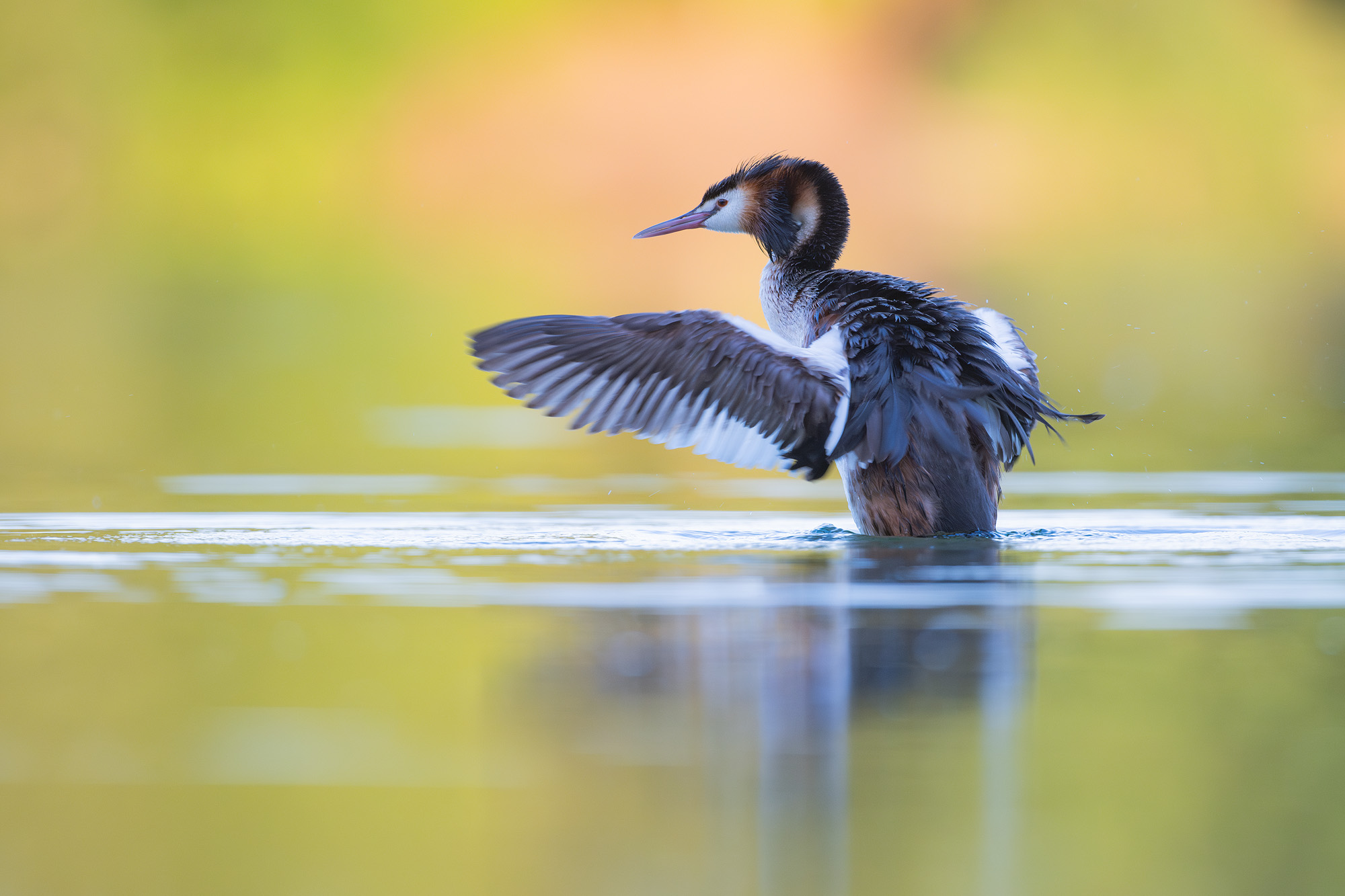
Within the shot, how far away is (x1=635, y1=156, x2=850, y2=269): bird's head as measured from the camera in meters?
7.49

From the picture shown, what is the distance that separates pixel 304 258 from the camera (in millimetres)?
21734

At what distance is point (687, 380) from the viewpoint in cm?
588

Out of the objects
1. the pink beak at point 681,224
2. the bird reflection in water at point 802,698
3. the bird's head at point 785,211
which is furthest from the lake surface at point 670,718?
the pink beak at point 681,224

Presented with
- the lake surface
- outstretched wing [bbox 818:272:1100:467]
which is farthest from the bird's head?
the lake surface

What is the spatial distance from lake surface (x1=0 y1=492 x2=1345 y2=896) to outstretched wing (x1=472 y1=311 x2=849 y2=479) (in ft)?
1.40

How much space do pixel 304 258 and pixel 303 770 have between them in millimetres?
19290

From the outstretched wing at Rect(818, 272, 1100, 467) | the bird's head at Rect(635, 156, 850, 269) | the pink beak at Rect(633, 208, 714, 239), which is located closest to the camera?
the outstretched wing at Rect(818, 272, 1100, 467)

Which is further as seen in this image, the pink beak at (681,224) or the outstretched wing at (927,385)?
the pink beak at (681,224)

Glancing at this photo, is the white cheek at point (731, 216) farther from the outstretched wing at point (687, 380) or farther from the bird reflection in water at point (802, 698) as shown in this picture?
the bird reflection in water at point (802, 698)

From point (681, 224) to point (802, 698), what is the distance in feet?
14.7

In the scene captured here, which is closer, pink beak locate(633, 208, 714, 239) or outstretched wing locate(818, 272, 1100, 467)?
outstretched wing locate(818, 272, 1100, 467)

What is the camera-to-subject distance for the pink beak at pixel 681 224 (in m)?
7.70

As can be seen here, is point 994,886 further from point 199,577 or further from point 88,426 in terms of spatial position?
point 88,426

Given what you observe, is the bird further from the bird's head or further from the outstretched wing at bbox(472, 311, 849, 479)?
the bird's head
